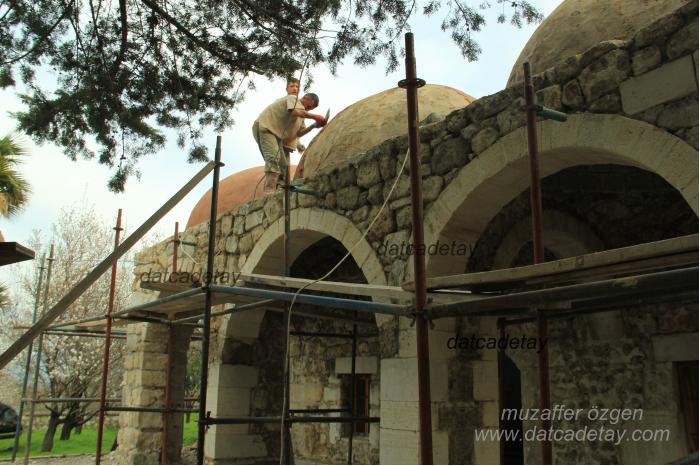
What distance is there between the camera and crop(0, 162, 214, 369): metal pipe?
3.55 meters

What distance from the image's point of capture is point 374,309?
3492mm

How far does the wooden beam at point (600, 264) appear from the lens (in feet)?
8.50

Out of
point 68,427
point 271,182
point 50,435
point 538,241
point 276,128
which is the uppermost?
point 276,128

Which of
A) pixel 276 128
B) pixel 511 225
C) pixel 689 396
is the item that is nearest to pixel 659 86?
pixel 511 225

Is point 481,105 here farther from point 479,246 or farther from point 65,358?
point 65,358

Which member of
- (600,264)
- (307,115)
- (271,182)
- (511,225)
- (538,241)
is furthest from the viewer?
(271,182)

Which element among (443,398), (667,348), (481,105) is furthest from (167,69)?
(667,348)

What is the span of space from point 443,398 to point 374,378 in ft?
9.26

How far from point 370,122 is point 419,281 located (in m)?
4.38

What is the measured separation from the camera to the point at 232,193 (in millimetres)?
10820

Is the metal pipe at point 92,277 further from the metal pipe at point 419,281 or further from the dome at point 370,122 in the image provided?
the dome at point 370,122

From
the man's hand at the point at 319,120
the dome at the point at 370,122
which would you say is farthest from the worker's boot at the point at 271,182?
the man's hand at the point at 319,120

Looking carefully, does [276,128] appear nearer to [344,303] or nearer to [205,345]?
[205,345]

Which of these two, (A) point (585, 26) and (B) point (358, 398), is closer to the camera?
(A) point (585, 26)
